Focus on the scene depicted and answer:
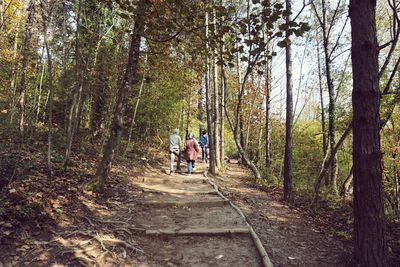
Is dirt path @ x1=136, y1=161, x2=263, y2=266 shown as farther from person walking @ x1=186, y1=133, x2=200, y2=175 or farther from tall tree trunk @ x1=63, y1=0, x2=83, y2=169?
person walking @ x1=186, y1=133, x2=200, y2=175

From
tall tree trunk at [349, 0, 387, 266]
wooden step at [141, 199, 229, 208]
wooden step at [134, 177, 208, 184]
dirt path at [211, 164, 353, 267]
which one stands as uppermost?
tall tree trunk at [349, 0, 387, 266]

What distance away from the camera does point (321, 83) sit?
16609 millimetres

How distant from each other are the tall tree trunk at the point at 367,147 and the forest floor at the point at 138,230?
816mm

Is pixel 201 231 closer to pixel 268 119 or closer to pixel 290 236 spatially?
pixel 290 236

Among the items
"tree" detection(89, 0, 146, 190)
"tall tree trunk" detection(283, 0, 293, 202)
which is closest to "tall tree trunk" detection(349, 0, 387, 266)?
"tall tree trunk" detection(283, 0, 293, 202)

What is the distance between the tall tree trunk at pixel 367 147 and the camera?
11.6ft

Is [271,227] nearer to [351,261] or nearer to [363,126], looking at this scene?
[351,261]

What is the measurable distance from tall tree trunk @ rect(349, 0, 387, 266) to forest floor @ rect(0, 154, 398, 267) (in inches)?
32.1

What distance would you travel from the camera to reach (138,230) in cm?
521

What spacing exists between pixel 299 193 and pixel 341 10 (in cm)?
883

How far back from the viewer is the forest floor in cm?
411

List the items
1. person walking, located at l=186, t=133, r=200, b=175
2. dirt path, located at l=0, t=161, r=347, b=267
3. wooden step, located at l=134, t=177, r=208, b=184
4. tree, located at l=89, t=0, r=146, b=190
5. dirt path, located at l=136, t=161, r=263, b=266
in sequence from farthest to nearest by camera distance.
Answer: person walking, located at l=186, t=133, r=200, b=175 < wooden step, located at l=134, t=177, r=208, b=184 < tree, located at l=89, t=0, r=146, b=190 < dirt path, located at l=136, t=161, r=263, b=266 < dirt path, located at l=0, t=161, r=347, b=267

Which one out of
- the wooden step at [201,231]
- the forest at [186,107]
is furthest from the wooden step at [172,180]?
the wooden step at [201,231]

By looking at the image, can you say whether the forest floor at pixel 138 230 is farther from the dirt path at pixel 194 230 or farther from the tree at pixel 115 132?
the tree at pixel 115 132
